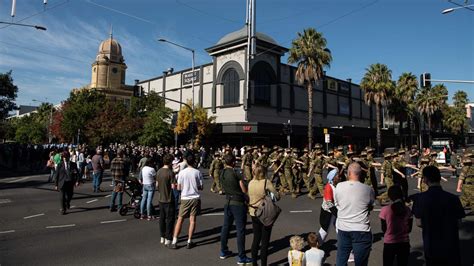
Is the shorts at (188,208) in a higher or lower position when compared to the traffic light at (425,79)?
lower

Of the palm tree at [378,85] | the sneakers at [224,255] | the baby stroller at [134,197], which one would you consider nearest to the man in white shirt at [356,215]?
the sneakers at [224,255]

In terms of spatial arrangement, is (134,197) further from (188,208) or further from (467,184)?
(467,184)

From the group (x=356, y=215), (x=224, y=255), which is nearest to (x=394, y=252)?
(x=356, y=215)

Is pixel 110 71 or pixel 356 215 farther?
pixel 110 71

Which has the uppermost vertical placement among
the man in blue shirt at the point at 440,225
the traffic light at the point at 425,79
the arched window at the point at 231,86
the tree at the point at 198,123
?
the arched window at the point at 231,86

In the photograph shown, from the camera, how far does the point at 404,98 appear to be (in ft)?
154

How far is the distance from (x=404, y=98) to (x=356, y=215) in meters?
48.3

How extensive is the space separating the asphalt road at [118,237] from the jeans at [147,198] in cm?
32

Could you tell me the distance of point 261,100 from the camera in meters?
39.4

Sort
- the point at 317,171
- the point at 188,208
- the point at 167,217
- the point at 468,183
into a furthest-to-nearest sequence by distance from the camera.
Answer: the point at 317,171 → the point at 468,183 → the point at 167,217 → the point at 188,208

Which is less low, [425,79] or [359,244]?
[425,79]

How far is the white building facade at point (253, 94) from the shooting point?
124 feet

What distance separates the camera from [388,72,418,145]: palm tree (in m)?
46.8

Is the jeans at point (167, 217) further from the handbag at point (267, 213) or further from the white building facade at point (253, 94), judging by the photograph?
the white building facade at point (253, 94)
